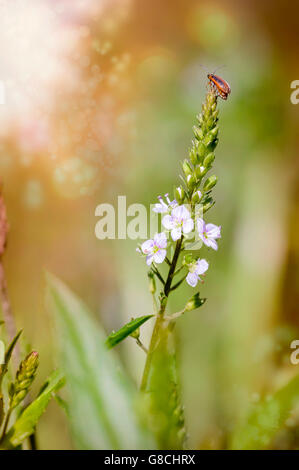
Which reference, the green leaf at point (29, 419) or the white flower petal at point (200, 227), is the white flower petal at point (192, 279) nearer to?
the white flower petal at point (200, 227)

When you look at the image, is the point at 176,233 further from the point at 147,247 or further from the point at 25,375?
the point at 25,375

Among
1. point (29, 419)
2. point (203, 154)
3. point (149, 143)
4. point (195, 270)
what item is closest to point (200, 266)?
point (195, 270)

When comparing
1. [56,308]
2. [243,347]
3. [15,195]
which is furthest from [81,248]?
[56,308]

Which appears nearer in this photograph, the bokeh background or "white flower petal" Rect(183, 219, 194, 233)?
"white flower petal" Rect(183, 219, 194, 233)

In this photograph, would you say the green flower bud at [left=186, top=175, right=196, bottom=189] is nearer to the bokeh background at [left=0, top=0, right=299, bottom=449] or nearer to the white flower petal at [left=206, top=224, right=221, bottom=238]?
the white flower petal at [left=206, top=224, right=221, bottom=238]

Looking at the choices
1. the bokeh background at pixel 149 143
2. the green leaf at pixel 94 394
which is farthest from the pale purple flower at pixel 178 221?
the bokeh background at pixel 149 143

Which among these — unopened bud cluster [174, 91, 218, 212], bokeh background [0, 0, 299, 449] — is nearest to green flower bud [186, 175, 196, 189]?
unopened bud cluster [174, 91, 218, 212]

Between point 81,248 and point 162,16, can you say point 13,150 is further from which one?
point 162,16
